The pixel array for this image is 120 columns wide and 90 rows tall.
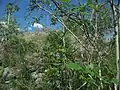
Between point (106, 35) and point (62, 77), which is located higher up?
point (106, 35)

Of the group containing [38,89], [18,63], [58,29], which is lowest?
[38,89]

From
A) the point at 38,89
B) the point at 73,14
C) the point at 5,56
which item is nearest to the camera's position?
the point at 73,14

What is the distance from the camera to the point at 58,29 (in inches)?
256

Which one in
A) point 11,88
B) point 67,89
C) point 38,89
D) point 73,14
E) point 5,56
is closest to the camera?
point 73,14

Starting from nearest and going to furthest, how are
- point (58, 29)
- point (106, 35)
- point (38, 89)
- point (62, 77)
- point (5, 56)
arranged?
point (106, 35) < point (58, 29) < point (62, 77) < point (38, 89) < point (5, 56)

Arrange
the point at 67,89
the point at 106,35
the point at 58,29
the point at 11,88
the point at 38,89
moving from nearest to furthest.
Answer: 1. the point at 106,35
2. the point at 58,29
3. the point at 67,89
4. the point at 38,89
5. the point at 11,88

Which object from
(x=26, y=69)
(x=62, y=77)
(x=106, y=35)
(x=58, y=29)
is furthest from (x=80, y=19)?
(x=26, y=69)

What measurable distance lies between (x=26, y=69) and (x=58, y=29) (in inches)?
164

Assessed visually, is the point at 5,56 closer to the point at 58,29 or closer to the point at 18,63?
the point at 18,63

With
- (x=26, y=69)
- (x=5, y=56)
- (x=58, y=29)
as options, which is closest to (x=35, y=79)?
(x=26, y=69)

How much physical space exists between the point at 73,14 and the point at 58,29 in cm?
478

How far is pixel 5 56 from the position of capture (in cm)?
1246

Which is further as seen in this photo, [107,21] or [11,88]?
[11,88]

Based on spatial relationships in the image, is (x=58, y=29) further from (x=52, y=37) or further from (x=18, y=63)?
(x=18, y=63)
